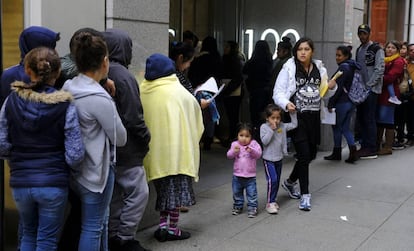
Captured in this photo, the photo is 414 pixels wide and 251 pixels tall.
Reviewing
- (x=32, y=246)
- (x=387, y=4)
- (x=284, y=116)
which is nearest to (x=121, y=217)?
(x=32, y=246)

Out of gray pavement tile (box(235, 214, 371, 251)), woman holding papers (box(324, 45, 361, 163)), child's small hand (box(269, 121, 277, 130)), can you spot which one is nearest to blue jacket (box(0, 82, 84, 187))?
gray pavement tile (box(235, 214, 371, 251))

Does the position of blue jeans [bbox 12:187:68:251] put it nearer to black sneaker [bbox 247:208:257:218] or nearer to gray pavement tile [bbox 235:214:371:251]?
gray pavement tile [bbox 235:214:371:251]

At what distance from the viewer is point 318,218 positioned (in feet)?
19.2

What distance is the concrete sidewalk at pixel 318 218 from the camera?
200 inches

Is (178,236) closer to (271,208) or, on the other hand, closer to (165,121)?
(165,121)

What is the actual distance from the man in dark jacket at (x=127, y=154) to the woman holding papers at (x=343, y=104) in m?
4.54

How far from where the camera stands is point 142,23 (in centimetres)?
523

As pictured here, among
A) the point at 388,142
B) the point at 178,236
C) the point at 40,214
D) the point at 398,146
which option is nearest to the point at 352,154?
the point at 388,142

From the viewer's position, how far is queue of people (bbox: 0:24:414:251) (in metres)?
3.41

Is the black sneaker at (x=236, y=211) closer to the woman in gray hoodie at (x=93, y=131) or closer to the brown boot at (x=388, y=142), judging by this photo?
the woman in gray hoodie at (x=93, y=131)

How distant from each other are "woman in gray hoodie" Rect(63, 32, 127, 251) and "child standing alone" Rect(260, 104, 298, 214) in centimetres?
239

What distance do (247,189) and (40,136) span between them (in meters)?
2.84

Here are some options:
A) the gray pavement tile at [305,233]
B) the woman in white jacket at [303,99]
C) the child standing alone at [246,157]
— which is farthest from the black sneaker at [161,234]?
the woman in white jacket at [303,99]

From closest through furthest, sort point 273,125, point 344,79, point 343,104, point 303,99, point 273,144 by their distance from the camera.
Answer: point 273,125 < point 273,144 < point 303,99 < point 344,79 < point 343,104
